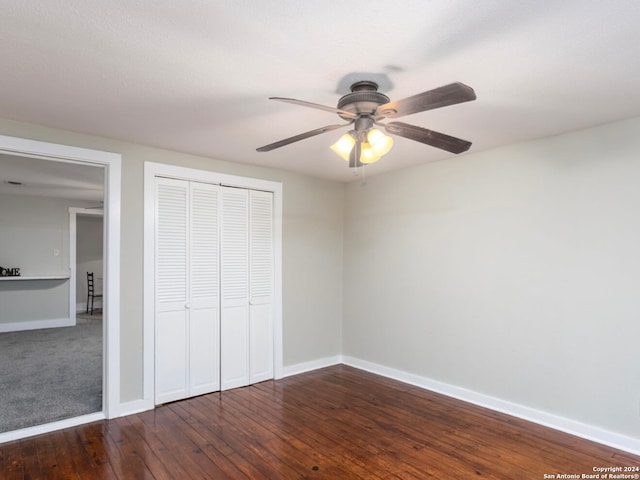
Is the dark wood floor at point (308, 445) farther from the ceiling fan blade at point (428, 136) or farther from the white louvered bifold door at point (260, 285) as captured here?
the ceiling fan blade at point (428, 136)

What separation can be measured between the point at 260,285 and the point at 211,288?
1.91 ft

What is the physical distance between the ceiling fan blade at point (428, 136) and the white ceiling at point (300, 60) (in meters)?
0.27

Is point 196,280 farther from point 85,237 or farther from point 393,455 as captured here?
point 85,237

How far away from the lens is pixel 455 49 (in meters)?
1.88

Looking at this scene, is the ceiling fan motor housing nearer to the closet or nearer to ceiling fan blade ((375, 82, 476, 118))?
ceiling fan blade ((375, 82, 476, 118))

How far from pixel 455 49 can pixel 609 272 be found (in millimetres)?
2178

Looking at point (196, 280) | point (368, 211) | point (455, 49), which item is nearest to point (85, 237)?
point (196, 280)

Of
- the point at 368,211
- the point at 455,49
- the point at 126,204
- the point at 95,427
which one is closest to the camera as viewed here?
the point at 455,49

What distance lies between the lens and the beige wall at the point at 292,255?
3467mm

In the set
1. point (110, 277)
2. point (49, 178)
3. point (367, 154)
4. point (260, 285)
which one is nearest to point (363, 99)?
point (367, 154)

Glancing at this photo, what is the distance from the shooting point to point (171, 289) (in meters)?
3.76

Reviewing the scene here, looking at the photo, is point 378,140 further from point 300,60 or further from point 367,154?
point 300,60

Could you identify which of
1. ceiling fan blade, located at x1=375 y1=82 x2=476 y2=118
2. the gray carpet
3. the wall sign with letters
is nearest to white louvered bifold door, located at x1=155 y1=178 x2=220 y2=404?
the gray carpet

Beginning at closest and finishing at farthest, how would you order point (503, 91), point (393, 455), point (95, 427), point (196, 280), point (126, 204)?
1. point (503, 91)
2. point (393, 455)
3. point (95, 427)
4. point (126, 204)
5. point (196, 280)
